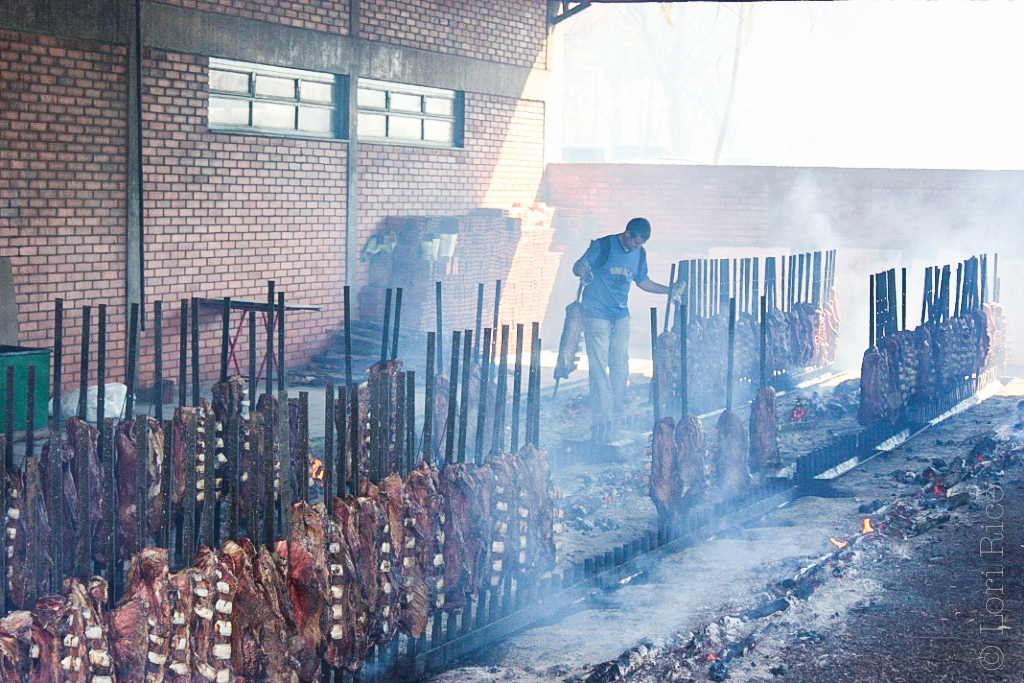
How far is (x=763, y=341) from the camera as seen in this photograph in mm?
9930

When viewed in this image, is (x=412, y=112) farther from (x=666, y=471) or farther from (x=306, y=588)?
(x=306, y=588)

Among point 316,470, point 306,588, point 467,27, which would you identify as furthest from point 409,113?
point 306,588

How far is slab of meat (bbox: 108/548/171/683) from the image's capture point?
504 cm

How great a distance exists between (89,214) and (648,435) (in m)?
6.56

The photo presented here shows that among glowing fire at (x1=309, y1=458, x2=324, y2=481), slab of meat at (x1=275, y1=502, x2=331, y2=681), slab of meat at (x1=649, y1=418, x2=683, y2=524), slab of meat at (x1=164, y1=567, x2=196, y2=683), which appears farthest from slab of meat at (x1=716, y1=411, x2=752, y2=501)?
slab of meat at (x1=164, y1=567, x2=196, y2=683)

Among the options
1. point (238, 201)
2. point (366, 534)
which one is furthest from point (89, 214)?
point (366, 534)

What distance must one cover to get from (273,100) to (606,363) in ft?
20.2

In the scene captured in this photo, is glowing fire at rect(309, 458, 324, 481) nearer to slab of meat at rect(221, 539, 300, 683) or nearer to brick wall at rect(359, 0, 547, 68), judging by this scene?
slab of meat at rect(221, 539, 300, 683)

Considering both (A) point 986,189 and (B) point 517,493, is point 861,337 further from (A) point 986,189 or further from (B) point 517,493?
(B) point 517,493

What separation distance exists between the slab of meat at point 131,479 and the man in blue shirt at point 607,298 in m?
5.74

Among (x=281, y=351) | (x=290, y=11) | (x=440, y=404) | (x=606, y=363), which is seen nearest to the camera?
(x=281, y=351)

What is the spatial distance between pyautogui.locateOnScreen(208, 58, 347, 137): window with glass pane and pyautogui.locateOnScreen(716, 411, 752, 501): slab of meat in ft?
27.1

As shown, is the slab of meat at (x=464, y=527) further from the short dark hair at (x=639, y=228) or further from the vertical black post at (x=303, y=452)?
the short dark hair at (x=639, y=228)

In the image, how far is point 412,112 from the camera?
18.1 m
